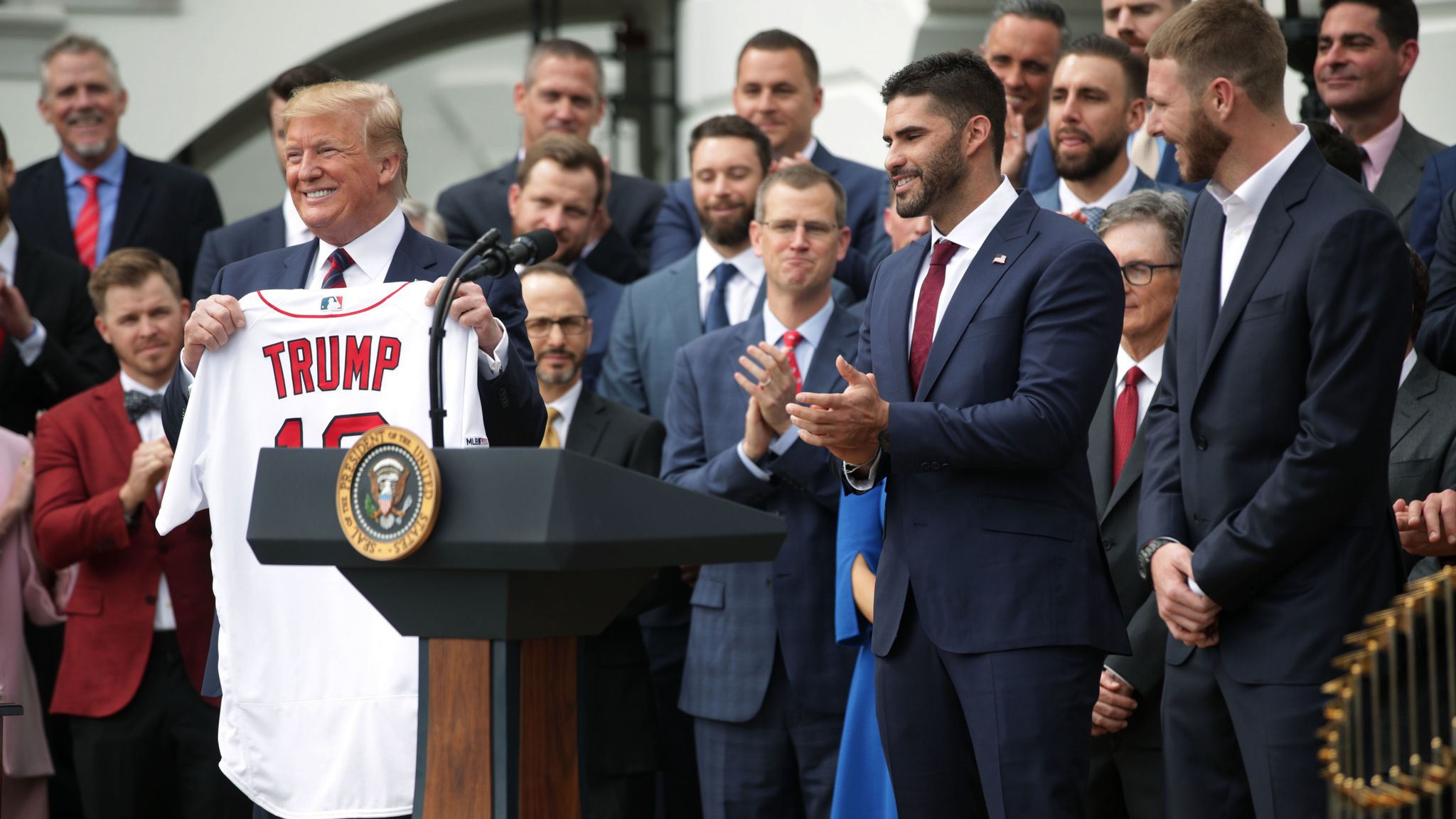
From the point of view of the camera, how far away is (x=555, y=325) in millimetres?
5895

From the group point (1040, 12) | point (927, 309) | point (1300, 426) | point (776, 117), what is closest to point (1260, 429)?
point (1300, 426)

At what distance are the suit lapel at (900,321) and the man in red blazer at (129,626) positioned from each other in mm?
2735

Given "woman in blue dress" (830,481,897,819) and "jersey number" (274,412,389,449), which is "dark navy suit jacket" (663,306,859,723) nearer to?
"woman in blue dress" (830,481,897,819)

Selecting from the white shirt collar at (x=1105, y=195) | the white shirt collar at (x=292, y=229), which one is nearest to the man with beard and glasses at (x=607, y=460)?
the white shirt collar at (x=292, y=229)

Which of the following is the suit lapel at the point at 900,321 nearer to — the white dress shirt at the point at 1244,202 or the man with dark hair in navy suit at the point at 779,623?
the white dress shirt at the point at 1244,202

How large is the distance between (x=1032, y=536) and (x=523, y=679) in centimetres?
136

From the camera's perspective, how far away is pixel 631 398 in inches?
249

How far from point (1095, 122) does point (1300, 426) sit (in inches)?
93.8

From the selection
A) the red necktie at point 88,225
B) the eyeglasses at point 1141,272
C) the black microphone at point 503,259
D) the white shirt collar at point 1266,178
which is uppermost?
the red necktie at point 88,225

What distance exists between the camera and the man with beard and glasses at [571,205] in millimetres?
6527

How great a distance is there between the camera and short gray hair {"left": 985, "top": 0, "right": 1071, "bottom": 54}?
6.64 meters

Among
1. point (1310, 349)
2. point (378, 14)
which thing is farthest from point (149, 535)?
point (378, 14)

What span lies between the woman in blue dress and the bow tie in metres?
2.78

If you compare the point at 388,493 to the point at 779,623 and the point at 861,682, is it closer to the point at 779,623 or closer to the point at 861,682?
the point at 861,682
